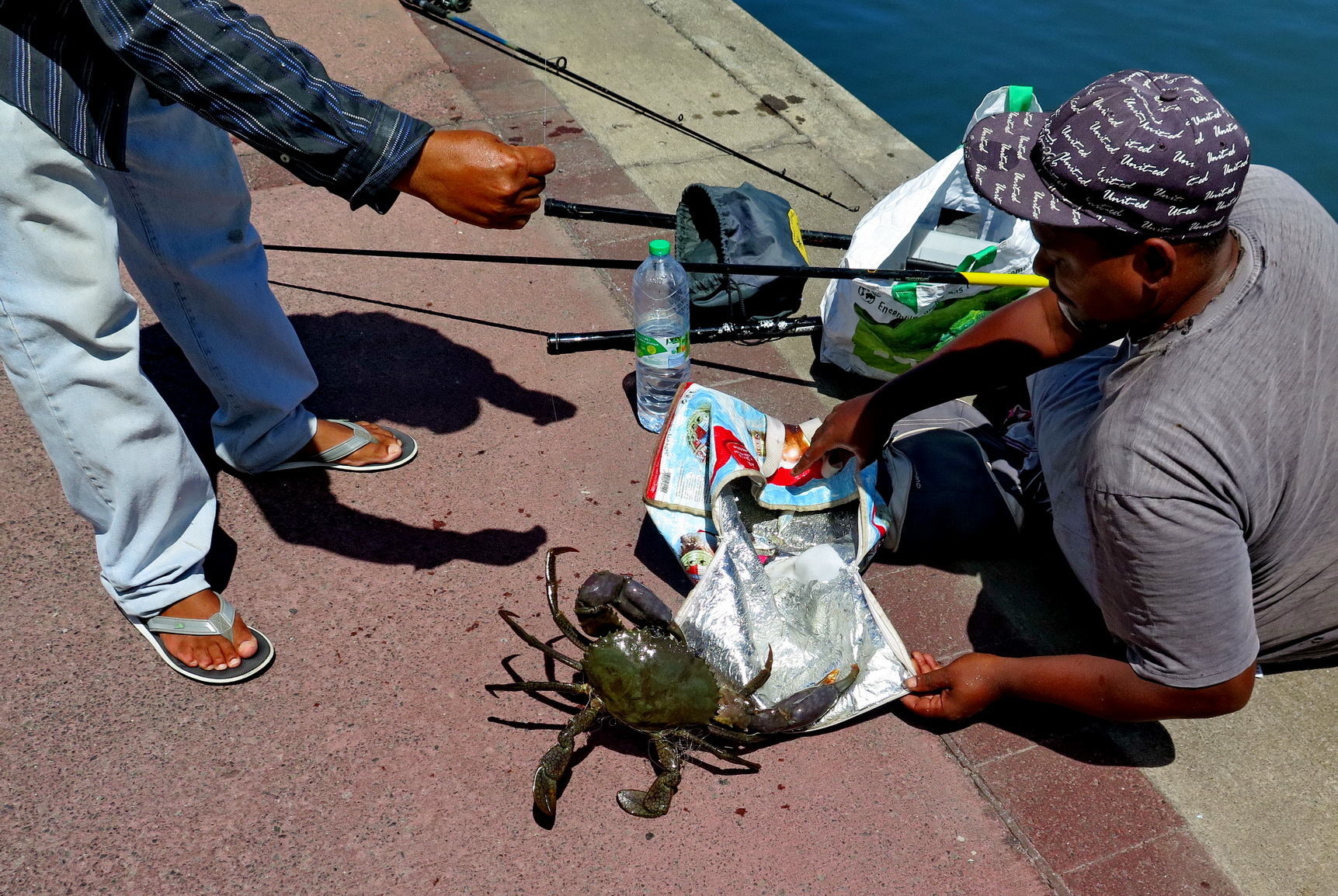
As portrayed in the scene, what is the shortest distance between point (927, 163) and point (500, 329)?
2.61m

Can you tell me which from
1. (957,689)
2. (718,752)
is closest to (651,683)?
(718,752)

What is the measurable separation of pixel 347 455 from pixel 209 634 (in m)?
0.81

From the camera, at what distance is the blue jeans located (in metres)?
2.18

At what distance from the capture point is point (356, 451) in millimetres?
3318

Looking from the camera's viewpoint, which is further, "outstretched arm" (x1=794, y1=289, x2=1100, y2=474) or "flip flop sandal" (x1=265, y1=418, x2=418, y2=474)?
"flip flop sandal" (x1=265, y1=418, x2=418, y2=474)

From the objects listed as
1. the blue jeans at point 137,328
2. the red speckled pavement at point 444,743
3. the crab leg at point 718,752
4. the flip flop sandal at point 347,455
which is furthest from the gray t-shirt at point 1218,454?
the blue jeans at point 137,328

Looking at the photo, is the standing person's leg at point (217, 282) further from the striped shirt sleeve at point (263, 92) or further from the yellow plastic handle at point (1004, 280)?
the yellow plastic handle at point (1004, 280)

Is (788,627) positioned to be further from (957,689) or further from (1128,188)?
(1128,188)

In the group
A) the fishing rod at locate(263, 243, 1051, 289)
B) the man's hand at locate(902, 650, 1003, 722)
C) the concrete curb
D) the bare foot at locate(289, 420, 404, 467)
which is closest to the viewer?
the man's hand at locate(902, 650, 1003, 722)

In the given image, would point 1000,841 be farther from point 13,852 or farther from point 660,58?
point 660,58

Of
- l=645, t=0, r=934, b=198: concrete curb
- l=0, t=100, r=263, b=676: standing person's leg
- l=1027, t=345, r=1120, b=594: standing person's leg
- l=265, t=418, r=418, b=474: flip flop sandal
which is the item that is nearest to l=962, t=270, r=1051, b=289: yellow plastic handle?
l=1027, t=345, r=1120, b=594: standing person's leg

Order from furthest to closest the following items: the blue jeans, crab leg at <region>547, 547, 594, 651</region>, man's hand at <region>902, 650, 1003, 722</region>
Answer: crab leg at <region>547, 547, 594, 651</region>
man's hand at <region>902, 650, 1003, 722</region>
the blue jeans

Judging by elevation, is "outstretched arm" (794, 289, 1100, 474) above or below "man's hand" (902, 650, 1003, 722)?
above

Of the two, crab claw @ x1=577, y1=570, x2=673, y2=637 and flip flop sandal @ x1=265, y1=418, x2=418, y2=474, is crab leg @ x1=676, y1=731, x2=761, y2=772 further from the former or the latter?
flip flop sandal @ x1=265, y1=418, x2=418, y2=474
